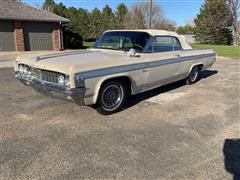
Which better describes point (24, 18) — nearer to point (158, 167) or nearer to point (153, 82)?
point (153, 82)

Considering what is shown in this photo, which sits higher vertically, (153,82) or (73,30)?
(73,30)

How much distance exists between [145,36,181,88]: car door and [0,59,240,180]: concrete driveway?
1.76ft

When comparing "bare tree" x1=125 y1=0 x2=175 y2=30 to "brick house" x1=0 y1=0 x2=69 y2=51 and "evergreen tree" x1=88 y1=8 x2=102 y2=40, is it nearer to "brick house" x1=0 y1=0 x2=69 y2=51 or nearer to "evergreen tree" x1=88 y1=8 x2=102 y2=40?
"evergreen tree" x1=88 y1=8 x2=102 y2=40

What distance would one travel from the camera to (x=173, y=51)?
6484 millimetres

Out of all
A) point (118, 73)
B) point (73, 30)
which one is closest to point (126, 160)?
point (118, 73)

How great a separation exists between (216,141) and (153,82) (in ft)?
7.19

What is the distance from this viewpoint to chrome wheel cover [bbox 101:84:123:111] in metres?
4.93

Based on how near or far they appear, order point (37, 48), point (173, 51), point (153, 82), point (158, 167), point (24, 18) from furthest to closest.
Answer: point (37, 48) < point (24, 18) < point (173, 51) < point (153, 82) < point (158, 167)

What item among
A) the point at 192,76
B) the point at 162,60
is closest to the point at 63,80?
the point at 162,60

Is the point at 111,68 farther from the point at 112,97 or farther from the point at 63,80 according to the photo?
the point at 63,80

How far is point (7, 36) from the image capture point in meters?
19.5

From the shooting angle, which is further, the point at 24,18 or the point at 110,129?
the point at 24,18

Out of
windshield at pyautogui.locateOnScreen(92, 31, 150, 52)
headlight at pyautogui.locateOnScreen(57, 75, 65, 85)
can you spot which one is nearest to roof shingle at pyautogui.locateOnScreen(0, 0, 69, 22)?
windshield at pyautogui.locateOnScreen(92, 31, 150, 52)

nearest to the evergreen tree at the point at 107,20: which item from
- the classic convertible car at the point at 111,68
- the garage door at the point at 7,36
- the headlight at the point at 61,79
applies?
the garage door at the point at 7,36
